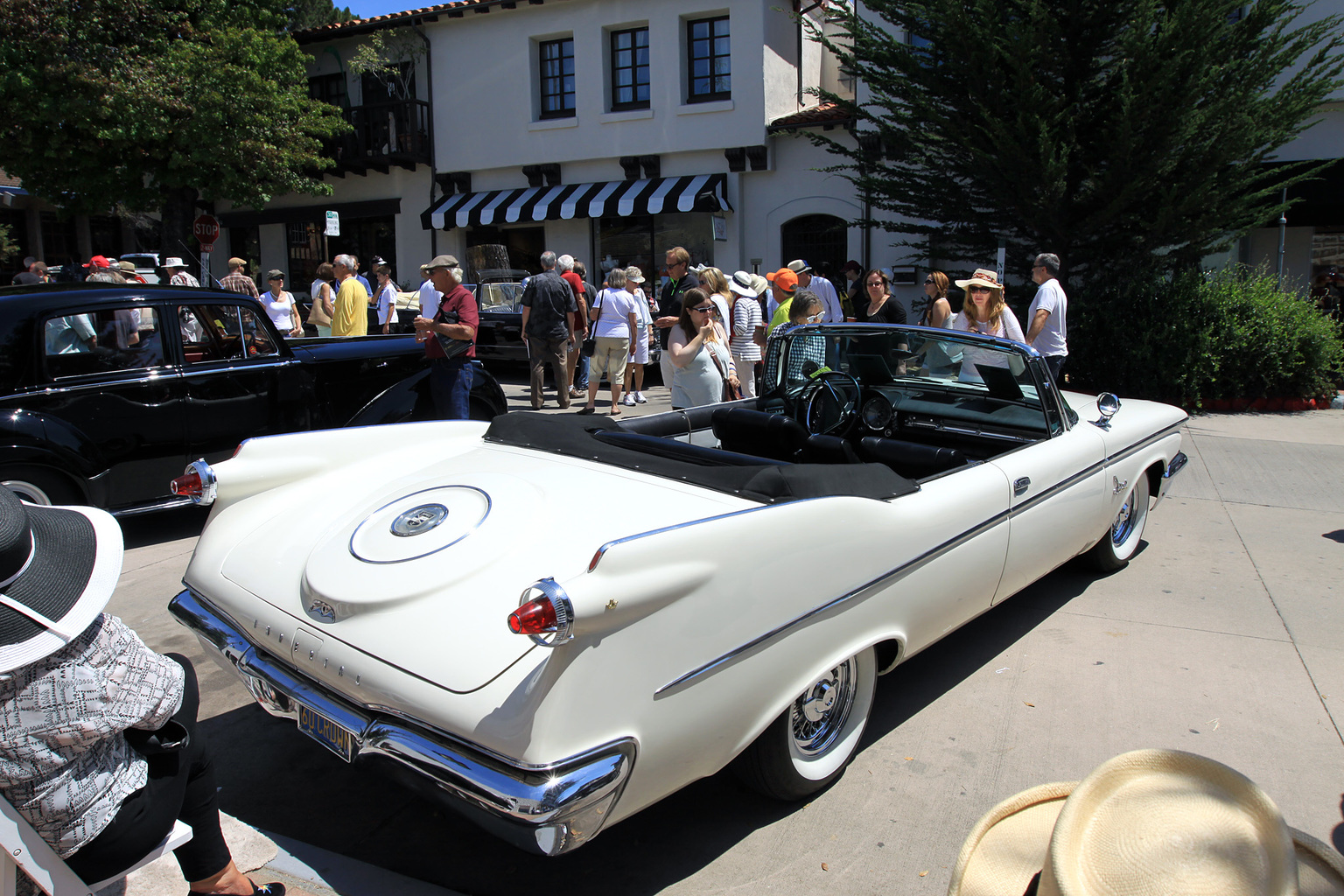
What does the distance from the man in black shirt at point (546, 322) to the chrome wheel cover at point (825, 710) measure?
7.74 metres

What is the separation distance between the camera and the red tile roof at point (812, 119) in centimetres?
1594

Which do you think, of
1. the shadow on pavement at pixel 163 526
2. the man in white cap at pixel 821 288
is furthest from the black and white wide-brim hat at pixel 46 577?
the man in white cap at pixel 821 288

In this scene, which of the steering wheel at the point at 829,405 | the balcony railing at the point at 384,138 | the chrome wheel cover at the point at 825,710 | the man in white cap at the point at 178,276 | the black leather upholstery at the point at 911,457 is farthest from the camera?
the balcony railing at the point at 384,138

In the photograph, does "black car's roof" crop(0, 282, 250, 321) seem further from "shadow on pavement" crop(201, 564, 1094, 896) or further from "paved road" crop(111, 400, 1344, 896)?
"shadow on pavement" crop(201, 564, 1094, 896)

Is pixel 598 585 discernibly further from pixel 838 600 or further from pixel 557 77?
pixel 557 77

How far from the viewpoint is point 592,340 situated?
440 inches

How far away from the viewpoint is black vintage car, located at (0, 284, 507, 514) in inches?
200

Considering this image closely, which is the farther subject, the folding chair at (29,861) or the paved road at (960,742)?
the paved road at (960,742)

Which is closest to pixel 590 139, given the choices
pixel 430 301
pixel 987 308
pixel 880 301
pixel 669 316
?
pixel 430 301

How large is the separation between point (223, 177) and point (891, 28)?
526 inches

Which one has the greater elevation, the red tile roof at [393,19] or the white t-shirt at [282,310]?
the red tile roof at [393,19]

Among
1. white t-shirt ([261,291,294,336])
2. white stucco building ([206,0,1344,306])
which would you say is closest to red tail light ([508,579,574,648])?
white t-shirt ([261,291,294,336])

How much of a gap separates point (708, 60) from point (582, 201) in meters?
3.66

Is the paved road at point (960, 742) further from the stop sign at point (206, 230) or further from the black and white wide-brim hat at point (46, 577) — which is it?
the stop sign at point (206, 230)
